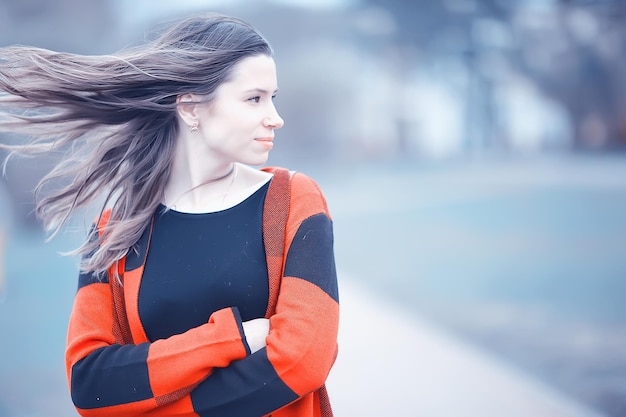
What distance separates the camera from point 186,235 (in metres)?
1.31

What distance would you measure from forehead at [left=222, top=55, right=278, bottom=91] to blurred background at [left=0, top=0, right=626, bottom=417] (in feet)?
11.4

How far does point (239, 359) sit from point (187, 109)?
0.51 m

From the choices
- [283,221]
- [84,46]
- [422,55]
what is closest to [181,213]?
[283,221]

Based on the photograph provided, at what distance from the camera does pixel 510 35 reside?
24.2 feet

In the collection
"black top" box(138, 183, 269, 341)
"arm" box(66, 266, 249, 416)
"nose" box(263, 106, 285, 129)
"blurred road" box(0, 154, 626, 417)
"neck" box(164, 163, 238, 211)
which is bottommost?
"blurred road" box(0, 154, 626, 417)

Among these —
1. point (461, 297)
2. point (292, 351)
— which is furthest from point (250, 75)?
point (461, 297)

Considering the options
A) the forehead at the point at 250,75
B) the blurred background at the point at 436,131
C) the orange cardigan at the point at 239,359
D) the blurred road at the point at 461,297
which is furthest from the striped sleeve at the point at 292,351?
the blurred background at the point at 436,131

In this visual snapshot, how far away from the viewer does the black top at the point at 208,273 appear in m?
1.25

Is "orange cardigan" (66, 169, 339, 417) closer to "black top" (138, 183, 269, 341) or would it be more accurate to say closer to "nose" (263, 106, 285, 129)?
"black top" (138, 183, 269, 341)

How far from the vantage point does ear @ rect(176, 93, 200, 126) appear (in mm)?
1325

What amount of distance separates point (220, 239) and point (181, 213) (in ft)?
0.41

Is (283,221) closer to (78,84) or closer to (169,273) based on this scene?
(169,273)

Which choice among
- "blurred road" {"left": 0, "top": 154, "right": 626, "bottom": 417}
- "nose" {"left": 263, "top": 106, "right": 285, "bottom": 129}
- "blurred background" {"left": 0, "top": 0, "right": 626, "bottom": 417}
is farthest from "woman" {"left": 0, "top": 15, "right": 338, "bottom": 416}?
"blurred background" {"left": 0, "top": 0, "right": 626, "bottom": 417}

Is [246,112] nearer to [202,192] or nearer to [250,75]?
[250,75]
